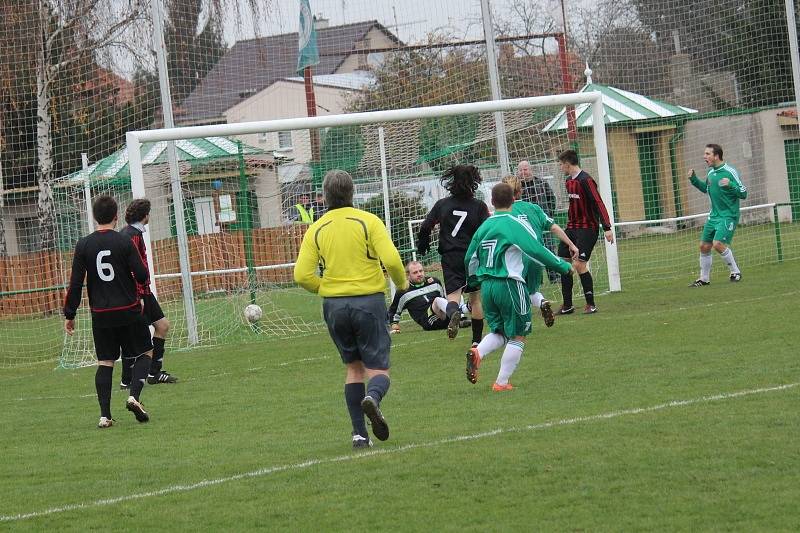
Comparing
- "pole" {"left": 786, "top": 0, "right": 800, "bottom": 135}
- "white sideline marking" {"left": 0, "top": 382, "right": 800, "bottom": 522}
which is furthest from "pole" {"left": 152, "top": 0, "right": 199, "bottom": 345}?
"pole" {"left": 786, "top": 0, "right": 800, "bottom": 135}

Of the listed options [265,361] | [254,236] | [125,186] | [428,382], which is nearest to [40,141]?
[125,186]

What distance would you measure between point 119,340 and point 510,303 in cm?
331

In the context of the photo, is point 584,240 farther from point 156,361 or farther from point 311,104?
point 311,104

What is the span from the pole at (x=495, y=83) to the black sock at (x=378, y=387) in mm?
10715

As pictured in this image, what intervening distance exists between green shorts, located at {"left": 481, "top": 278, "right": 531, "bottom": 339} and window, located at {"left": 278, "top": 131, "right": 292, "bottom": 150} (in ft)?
28.6

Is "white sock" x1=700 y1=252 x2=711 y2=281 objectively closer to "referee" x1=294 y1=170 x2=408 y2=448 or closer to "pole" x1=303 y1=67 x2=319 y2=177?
"pole" x1=303 y1=67 x2=319 y2=177

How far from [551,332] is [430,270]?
6778 millimetres

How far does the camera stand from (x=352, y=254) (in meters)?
7.32

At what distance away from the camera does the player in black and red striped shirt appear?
15.0 meters

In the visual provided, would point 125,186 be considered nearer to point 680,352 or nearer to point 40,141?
point 40,141

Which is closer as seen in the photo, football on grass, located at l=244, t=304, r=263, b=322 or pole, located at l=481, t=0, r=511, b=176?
football on grass, located at l=244, t=304, r=263, b=322

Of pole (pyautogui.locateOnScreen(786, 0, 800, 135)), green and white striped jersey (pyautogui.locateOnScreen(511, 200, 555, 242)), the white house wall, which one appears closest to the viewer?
green and white striped jersey (pyautogui.locateOnScreen(511, 200, 555, 242))

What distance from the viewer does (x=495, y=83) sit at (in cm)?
1809

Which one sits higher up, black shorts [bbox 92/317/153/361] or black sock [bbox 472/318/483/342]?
black shorts [bbox 92/317/153/361]
